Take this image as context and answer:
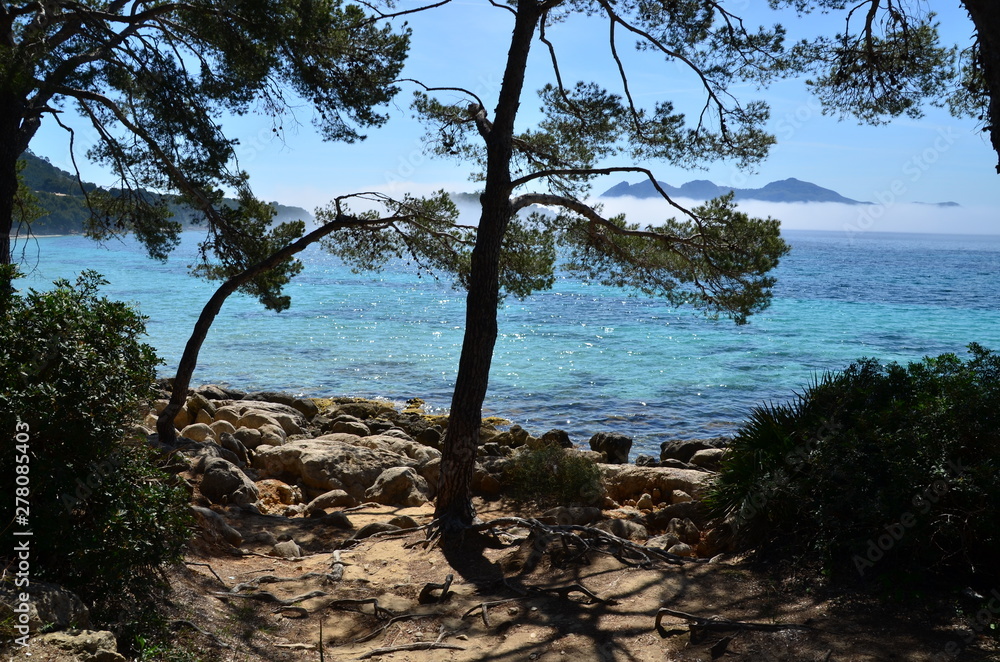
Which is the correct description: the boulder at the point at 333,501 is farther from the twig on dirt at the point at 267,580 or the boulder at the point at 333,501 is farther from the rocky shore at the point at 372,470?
the twig on dirt at the point at 267,580

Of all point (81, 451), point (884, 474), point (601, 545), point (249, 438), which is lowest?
point (249, 438)

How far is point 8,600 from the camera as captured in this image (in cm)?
347

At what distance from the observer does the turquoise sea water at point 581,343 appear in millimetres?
20312

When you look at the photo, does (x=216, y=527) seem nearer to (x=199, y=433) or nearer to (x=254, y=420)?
(x=199, y=433)

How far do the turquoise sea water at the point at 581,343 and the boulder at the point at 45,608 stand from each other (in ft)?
16.6

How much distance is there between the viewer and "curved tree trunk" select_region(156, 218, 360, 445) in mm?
10469

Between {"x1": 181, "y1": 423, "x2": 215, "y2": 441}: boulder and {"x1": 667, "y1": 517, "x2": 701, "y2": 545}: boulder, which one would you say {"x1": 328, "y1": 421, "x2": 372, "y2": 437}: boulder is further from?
{"x1": 667, "y1": 517, "x2": 701, "y2": 545}: boulder

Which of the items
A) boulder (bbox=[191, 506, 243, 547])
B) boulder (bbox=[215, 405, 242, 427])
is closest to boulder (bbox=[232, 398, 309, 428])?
boulder (bbox=[215, 405, 242, 427])

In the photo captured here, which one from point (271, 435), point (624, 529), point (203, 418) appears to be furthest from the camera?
point (203, 418)

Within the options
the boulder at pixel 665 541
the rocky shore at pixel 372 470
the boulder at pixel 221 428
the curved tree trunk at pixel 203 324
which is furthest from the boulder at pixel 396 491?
the boulder at pixel 221 428

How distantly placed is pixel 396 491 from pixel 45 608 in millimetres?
6803

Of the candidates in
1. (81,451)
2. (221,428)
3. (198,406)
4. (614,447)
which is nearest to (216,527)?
(81,451)

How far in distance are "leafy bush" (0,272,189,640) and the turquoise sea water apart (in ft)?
13.7

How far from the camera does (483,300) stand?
8188 mm
